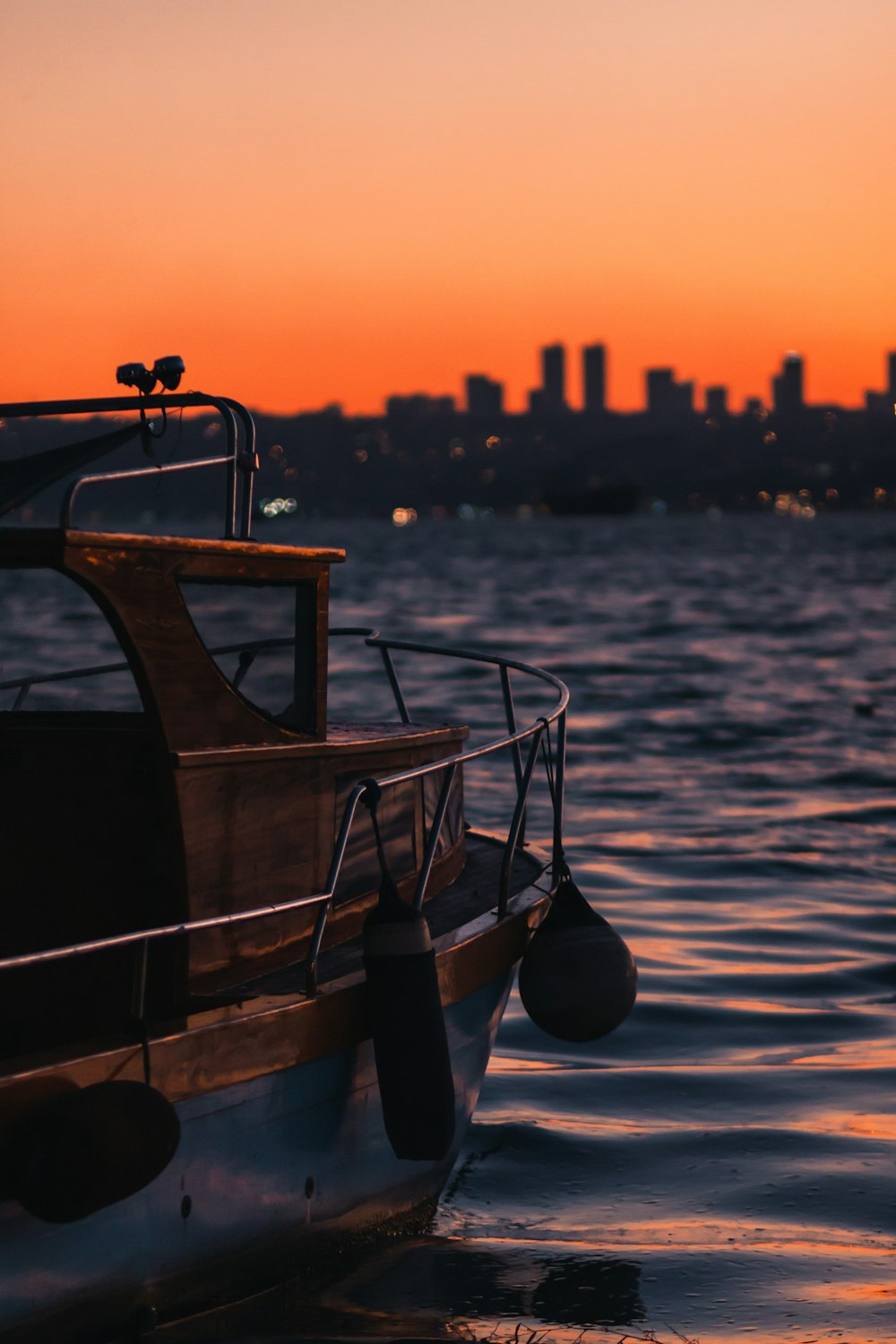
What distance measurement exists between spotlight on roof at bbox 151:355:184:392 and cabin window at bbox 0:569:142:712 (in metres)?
0.84

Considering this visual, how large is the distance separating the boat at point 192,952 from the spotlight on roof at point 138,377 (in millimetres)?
13

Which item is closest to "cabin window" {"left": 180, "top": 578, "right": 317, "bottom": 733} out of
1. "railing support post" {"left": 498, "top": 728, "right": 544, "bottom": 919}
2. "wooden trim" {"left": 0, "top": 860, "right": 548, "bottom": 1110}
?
"wooden trim" {"left": 0, "top": 860, "right": 548, "bottom": 1110}

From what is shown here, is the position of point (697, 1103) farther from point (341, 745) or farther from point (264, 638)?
point (264, 638)

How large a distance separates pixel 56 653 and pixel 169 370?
39.5 metres

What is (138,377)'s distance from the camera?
21.4 feet

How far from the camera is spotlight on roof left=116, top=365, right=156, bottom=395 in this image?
6.51m

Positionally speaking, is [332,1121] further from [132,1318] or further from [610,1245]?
[610,1245]

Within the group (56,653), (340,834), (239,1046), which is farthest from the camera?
(56,653)

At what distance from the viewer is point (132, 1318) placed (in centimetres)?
548

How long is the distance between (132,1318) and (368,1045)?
131 centimetres

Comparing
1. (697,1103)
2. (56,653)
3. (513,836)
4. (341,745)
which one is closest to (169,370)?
(341,745)

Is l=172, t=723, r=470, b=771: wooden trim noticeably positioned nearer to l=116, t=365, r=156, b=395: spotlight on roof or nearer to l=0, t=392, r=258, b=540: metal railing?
l=0, t=392, r=258, b=540: metal railing

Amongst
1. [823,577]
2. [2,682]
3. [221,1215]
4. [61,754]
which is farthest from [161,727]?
[823,577]

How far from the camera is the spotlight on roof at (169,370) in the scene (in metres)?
6.46
